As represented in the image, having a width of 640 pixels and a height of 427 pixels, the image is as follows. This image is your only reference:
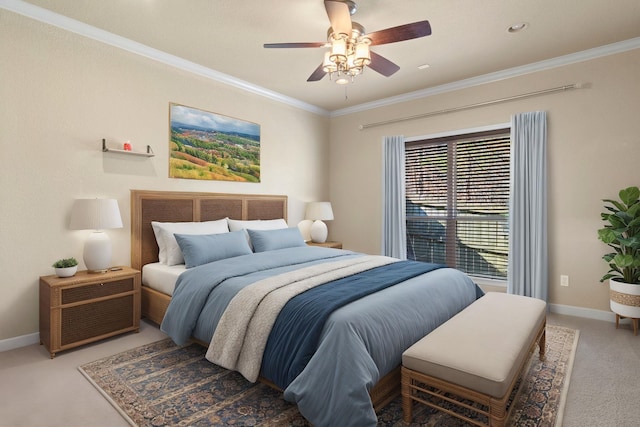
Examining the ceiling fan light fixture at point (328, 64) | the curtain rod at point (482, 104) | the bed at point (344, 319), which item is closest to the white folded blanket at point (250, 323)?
the bed at point (344, 319)

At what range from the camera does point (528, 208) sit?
396 cm

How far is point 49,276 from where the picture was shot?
2967 mm

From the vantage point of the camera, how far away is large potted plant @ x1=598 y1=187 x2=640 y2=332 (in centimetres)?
312

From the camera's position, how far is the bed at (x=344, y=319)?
1.70m

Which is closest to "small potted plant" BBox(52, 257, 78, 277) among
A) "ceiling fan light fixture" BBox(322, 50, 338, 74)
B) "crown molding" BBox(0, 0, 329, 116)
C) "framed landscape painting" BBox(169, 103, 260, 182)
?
"framed landscape painting" BBox(169, 103, 260, 182)

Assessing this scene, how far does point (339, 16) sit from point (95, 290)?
2.94m

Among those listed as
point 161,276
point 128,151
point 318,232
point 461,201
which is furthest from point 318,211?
point 128,151

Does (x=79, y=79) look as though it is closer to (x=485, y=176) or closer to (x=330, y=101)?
(x=330, y=101)

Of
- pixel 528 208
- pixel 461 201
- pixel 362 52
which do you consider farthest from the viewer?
pixel 461 201

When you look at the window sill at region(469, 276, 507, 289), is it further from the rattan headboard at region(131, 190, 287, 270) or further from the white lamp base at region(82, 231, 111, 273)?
the white lamp base at region(82, 231, 111, 273)

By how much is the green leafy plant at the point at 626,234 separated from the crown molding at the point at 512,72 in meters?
1.45

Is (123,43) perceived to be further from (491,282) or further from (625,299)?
(625,299)

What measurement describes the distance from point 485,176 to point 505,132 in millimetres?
583

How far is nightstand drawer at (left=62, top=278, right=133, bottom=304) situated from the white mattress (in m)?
0.23
